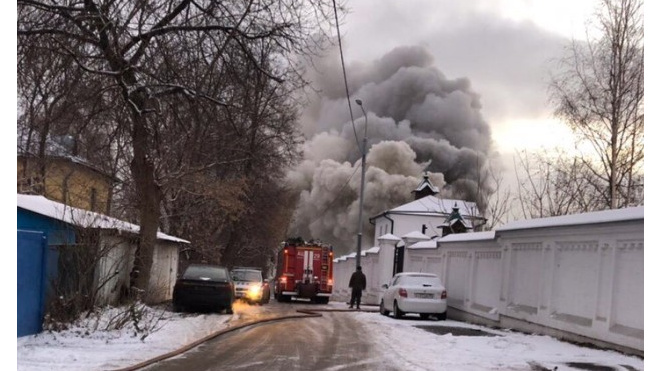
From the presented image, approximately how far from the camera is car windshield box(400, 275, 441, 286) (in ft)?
64.3

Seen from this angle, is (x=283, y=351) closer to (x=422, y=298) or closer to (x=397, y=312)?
(x=422, y=298)

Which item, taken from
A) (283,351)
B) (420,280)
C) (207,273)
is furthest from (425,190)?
(283,351)

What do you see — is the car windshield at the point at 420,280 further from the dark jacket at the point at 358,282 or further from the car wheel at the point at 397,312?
the dark jacket at the point at 358,282

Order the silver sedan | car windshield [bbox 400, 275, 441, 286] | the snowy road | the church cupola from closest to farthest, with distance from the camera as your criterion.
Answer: the snowy road < the silver sedan < car windshield [bbox 400, 275, 441, 286] < the church cupola

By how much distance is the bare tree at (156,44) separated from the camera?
1188 centimetres

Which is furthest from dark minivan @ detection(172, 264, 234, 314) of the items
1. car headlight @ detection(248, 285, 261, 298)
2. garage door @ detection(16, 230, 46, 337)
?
car headlight @ detection(248, 285, 261, 298)

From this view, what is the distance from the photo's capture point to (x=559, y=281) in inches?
524

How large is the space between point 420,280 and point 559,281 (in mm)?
6790

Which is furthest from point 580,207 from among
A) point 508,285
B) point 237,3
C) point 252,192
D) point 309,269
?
point 237,3

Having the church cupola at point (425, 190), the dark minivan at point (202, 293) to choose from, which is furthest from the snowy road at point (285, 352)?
the church cupola at point (425, 190)

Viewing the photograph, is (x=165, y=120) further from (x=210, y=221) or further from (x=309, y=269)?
(x=210, y=221)

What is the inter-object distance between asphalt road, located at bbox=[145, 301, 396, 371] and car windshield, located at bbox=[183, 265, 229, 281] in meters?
3.82

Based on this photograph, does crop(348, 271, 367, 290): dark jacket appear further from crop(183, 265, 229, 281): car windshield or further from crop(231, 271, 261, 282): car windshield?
crop(183, 265, 229, 281): car windshield

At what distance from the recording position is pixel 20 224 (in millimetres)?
14969
